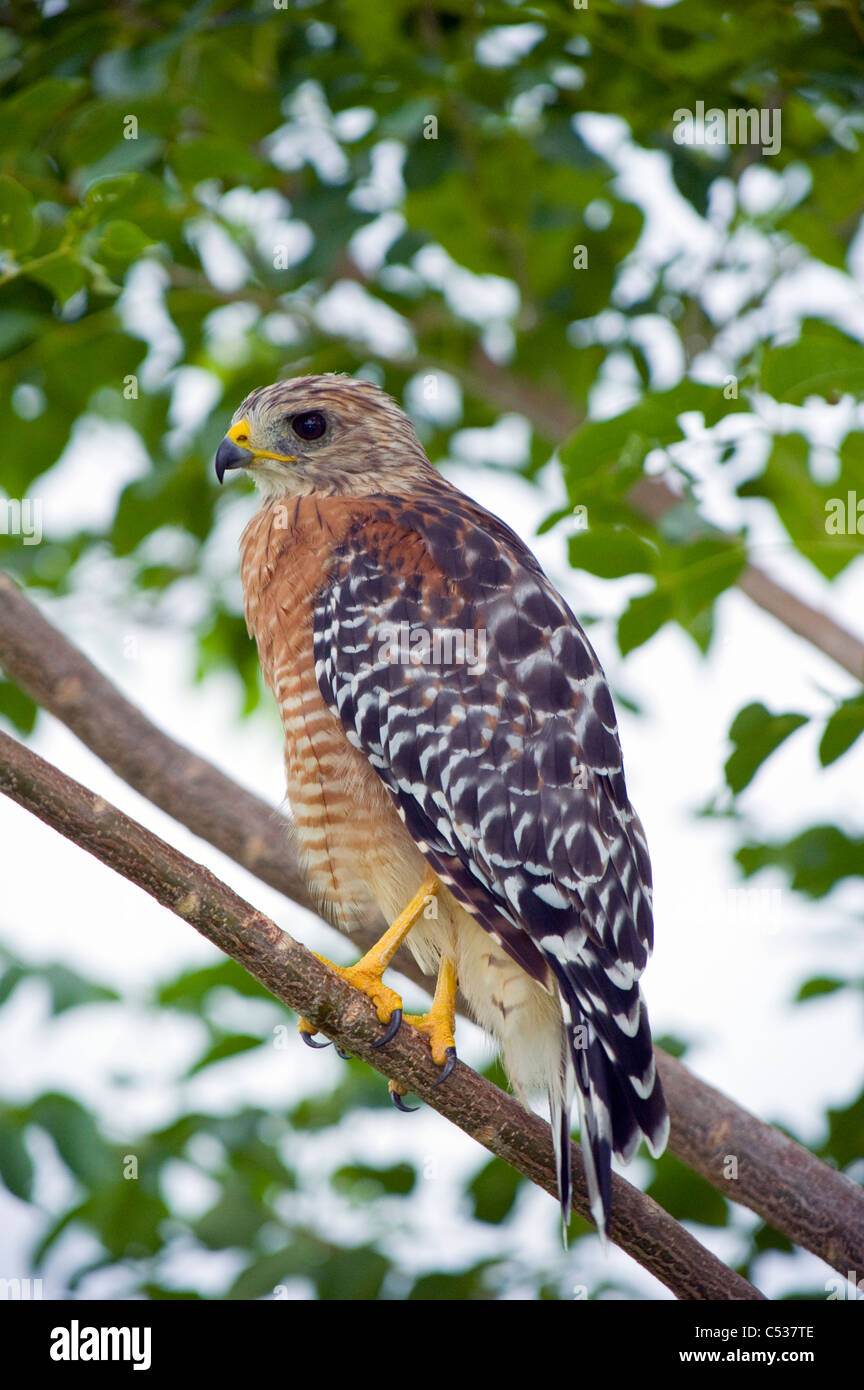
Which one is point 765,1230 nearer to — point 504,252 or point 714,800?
point 714,800

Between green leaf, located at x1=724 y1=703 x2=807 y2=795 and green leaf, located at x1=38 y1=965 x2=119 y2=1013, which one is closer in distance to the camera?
green leaf, located at x1=724 y1=703 x2=807 y2=795

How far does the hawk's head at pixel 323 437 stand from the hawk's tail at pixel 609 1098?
163 cm

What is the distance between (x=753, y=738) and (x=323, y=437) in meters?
1.48

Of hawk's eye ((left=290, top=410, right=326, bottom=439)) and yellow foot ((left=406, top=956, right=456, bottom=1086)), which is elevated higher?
hawk's eye ((left=290, top=410, right=326, bottom=439))

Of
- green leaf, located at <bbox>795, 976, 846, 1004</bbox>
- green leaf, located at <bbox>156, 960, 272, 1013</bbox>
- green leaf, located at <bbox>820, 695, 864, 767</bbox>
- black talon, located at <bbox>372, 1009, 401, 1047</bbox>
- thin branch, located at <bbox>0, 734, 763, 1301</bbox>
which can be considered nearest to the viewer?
thin branch, located at <bbox>0, 734, 763, 1301</bbox>

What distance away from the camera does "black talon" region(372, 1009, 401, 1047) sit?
2955 millimetres

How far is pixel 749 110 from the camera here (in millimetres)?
3719

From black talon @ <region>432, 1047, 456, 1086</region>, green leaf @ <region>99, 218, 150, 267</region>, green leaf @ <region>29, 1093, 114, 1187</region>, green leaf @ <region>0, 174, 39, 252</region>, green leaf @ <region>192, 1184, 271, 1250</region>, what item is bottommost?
green leaf @ <region>192, 1184, 271, 1250</region>

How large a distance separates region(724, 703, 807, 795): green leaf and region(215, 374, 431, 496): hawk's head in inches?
49.3

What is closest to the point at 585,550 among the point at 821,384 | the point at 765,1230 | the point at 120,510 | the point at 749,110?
the point at 821,384

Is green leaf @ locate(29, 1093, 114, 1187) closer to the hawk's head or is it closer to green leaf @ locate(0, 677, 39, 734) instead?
green leaf @ locate(0, 677, 39, 734)

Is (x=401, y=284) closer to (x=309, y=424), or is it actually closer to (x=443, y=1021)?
(x=309, y=424)

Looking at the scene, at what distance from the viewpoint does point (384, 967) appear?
10.7 ft

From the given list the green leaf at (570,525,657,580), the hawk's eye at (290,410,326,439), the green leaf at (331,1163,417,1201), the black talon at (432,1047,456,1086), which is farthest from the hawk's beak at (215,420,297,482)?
A: the green leaf at (331,1163,417,1201)
